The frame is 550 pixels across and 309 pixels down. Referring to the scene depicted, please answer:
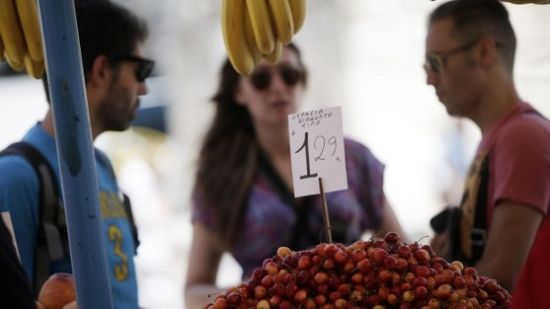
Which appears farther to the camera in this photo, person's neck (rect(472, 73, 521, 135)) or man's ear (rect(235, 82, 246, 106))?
man's ear (rect(235, 82, 246, 106))

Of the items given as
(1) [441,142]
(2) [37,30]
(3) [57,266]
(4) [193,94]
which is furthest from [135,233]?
(1) [441,142]

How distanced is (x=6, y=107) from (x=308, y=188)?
3605mm

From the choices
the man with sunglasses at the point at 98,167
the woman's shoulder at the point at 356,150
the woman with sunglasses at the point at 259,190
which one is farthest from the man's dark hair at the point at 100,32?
the woman's shoulder at the point at 356,150

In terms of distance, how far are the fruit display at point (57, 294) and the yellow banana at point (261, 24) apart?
0.72 m

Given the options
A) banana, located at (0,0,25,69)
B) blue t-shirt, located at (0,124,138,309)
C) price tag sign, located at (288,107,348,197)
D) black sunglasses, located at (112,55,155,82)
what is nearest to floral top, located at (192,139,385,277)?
blue t-shirt, located at (0,124,138,309)

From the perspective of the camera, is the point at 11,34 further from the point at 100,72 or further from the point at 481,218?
the point at 481,218

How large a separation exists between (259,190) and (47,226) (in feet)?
2.51

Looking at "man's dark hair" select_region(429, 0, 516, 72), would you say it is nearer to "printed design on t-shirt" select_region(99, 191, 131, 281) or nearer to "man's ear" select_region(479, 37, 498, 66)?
"man's ear" select_region(479, 37, 498, 66)

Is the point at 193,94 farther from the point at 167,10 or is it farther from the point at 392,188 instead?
the point at 392,188

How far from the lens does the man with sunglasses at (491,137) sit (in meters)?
2.80

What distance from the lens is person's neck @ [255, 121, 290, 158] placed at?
3.31 meters

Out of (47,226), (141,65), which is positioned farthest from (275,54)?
(141,65)

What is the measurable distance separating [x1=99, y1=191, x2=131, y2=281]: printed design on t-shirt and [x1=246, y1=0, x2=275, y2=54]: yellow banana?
3.02ft

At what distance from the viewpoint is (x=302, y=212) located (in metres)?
3.19
